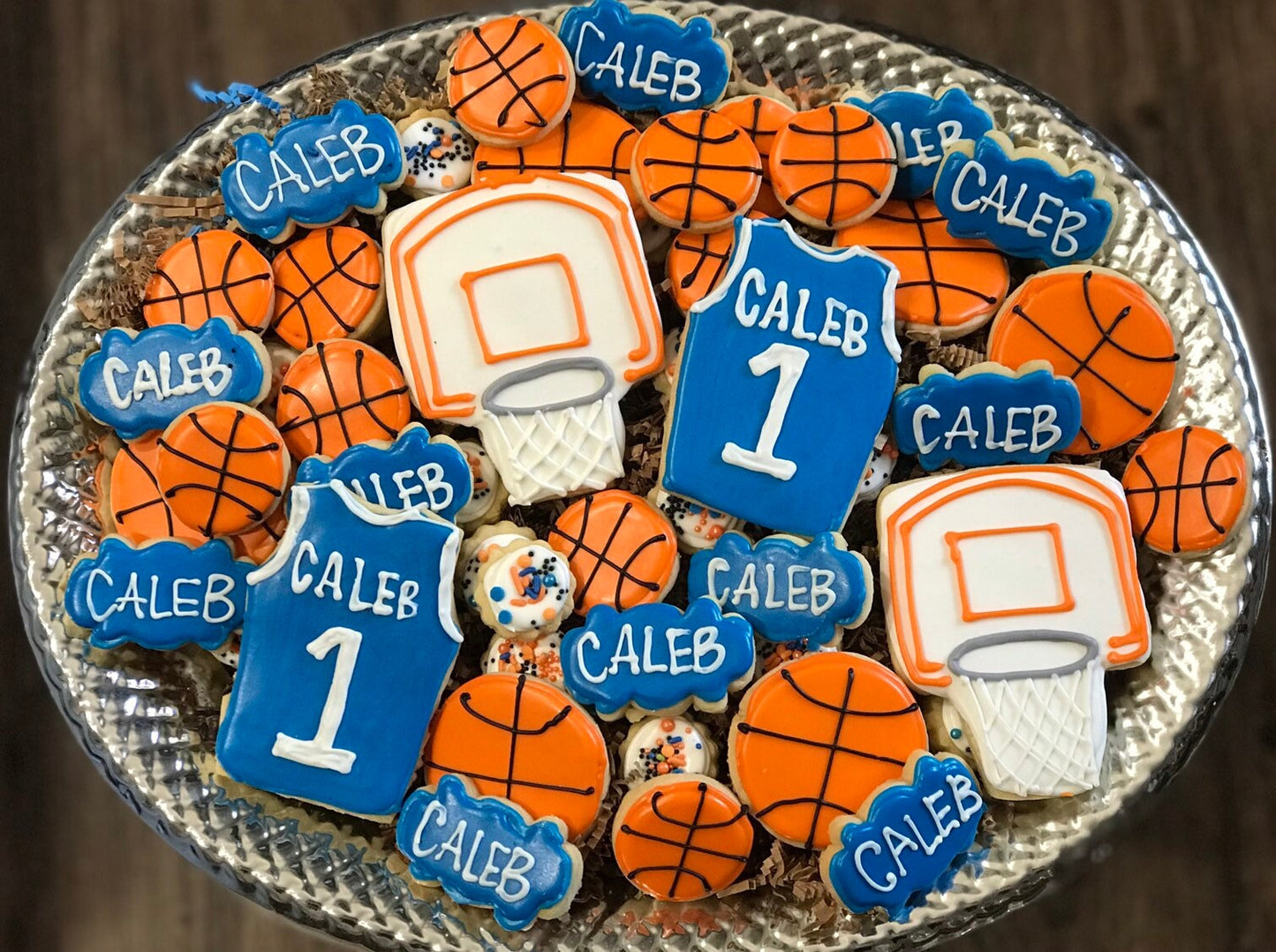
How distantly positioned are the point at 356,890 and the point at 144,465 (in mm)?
698

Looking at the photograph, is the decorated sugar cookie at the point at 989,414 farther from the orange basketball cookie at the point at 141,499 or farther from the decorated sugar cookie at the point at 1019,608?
the orange basketball cookie at the point at 141,499

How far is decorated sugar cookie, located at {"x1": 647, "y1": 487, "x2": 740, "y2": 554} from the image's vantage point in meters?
1.62

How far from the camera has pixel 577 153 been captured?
168cm

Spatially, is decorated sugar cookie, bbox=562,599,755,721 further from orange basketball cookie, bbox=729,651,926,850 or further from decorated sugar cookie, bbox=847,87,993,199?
decorated sugar cookie, bbox=847,87,993,199

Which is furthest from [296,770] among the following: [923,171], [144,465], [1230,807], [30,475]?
[1230,807]

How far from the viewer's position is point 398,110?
178cm

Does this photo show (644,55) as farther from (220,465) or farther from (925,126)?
(220,465)

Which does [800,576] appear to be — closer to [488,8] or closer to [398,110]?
[398,110]

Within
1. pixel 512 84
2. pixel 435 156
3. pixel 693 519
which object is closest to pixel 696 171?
pixel 512 84

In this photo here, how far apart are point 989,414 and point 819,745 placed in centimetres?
54

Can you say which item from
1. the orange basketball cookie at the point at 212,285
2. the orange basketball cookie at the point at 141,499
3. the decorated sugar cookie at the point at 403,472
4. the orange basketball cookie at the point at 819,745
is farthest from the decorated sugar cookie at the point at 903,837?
the orange basketball cookie at the point at 212,285

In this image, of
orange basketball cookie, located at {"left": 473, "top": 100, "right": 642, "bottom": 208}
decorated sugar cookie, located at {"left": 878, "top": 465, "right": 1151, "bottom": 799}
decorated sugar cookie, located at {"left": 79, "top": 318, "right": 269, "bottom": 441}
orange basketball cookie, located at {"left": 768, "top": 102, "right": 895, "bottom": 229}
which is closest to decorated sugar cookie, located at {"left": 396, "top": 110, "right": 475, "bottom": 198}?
orange basketball cookie, located at {"left": 473, "top": 100, "right": 642, "bottom": 208}

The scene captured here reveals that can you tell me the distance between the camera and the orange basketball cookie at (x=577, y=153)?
1.67 metres

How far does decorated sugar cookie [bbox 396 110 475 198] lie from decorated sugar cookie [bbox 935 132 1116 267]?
734 mm
